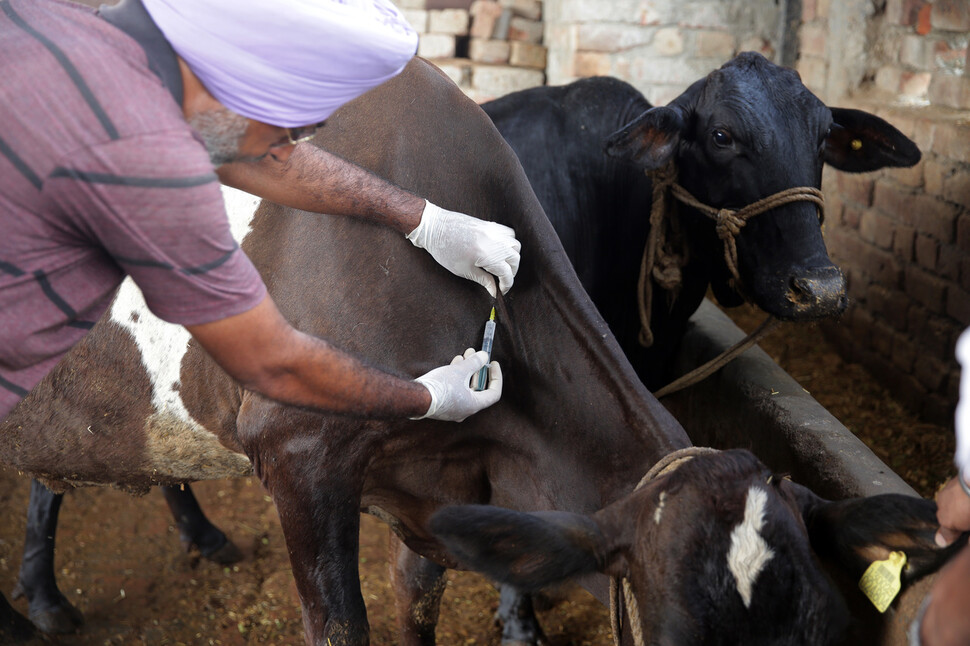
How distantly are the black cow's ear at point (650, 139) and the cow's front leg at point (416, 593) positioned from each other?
145cm

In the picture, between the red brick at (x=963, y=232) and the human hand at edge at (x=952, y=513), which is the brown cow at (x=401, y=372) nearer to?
the human hand at edge at (x=952, y=513)

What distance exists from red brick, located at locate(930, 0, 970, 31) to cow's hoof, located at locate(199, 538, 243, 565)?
12.1ft

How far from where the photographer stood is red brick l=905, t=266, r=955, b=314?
3770 mm

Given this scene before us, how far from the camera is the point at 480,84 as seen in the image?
5.51m

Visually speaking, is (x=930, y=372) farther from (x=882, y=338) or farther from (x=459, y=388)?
(x=459, y=388)

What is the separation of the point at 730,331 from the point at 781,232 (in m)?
0.85

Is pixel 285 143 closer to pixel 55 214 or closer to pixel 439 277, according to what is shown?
pixel 55 214

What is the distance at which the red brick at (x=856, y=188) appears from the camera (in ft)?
14.5

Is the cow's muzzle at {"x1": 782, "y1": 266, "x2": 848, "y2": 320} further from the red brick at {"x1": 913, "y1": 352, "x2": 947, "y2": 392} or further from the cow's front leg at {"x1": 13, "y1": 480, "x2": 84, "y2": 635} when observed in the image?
the cow's front leg at {"x1": 13, "y1": 480, "x2": 84, "y2": 635}

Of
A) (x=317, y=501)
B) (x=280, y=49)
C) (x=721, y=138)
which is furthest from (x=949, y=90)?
(x=280, y=49)

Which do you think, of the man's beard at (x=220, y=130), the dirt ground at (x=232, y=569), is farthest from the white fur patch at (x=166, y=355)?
the dirt ground at (x=232, y=569)

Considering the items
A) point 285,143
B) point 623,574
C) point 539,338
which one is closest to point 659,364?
point 539,338

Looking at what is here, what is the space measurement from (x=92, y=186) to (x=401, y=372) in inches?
37.2

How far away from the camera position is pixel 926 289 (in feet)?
12.8
